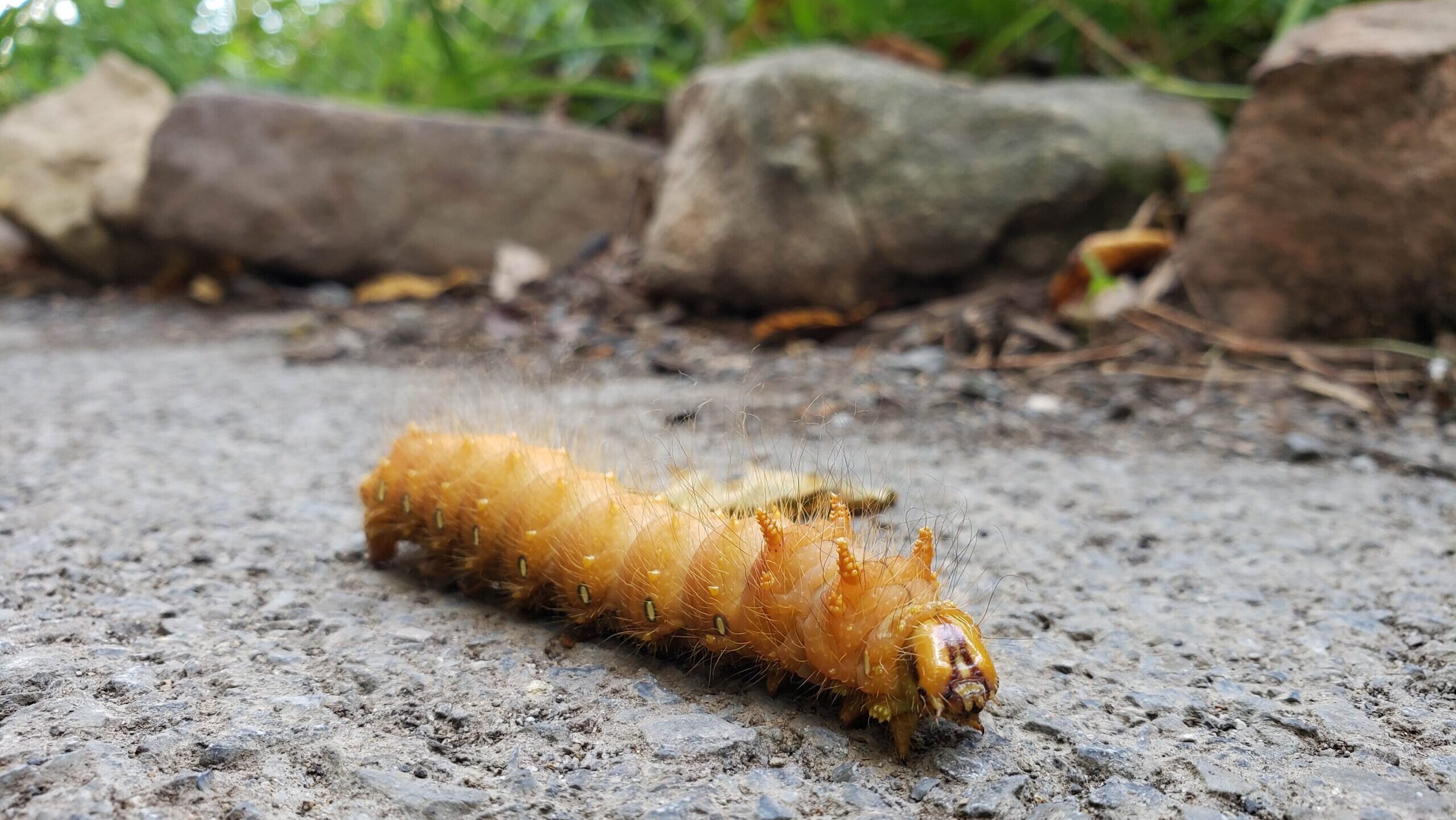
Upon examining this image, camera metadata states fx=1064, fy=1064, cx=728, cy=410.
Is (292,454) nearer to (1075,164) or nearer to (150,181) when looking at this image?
(1075,164)

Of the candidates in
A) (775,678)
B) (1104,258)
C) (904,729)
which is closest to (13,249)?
(1104,258)

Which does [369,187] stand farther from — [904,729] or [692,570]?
[904,729]

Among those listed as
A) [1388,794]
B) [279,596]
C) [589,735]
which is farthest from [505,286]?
[1388,794]

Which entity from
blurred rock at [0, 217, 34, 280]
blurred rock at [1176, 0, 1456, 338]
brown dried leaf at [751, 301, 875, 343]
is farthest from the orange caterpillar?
blurred rock at [0, 217, 34, 280]

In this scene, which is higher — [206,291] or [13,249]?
[13,249]

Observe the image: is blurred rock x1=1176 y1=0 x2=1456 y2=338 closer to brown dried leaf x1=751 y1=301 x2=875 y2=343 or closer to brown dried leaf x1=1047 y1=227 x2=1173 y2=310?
brown dried leaf x1=1047 y1=227 x2=1173 y2=310
